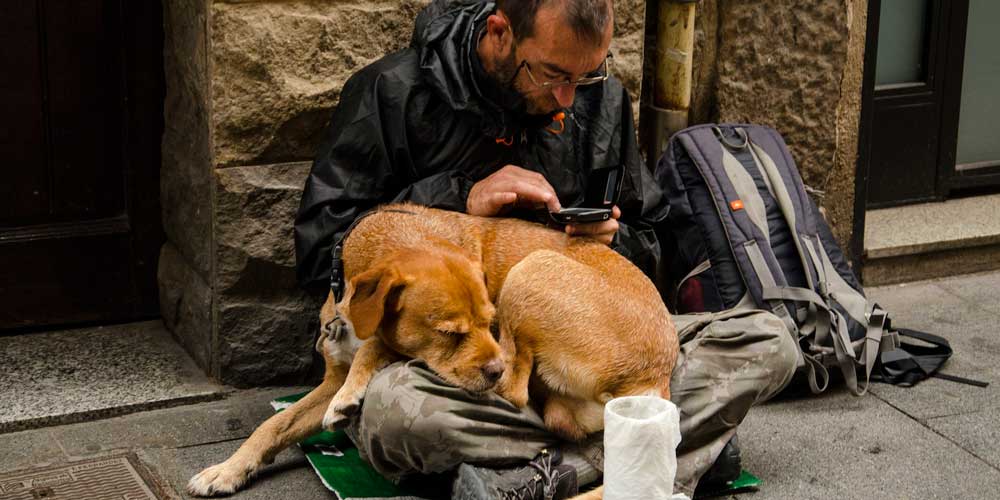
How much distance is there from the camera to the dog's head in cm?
334

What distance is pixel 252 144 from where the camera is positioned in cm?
425

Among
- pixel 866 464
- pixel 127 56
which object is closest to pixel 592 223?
pixel 866 464

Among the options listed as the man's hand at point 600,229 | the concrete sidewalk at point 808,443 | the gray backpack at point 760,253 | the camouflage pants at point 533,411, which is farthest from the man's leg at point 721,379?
the gray backpack at point 760,253

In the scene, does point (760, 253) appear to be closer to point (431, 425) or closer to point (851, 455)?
point (851, 455)

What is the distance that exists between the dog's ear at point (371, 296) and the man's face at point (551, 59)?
786mm

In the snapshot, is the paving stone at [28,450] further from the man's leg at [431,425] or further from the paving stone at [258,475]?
the man's leg at [431,425]

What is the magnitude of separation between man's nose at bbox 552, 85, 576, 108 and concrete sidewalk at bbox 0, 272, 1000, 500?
1306 millimetres

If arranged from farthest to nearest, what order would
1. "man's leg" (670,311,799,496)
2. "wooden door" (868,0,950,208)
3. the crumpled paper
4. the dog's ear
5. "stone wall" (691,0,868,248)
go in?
"wooden door" (868,0,950,208) → "stone wall" (691,0,868,248) → "man's leg" (670,311,799,496) → the dog's ear → the crumpled paper

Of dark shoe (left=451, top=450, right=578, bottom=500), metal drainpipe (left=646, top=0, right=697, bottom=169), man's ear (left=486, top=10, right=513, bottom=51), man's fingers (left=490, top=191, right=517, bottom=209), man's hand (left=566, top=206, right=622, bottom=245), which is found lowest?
dark shoe (left=451, top=450, right=578, bottom=500)

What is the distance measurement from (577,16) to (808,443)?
5.40 feet

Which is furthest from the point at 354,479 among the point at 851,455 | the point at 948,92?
the point at 948,92

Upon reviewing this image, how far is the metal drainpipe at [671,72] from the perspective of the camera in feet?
16.1

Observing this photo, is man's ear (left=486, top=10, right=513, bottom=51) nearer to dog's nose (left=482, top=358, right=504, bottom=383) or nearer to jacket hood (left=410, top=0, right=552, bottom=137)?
jacket hood (left=410, top=0, right=552, bottom=137)

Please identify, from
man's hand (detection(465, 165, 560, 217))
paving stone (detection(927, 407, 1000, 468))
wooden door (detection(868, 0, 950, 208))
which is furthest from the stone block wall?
wooden door (detection(868, 0, 950, 208))
